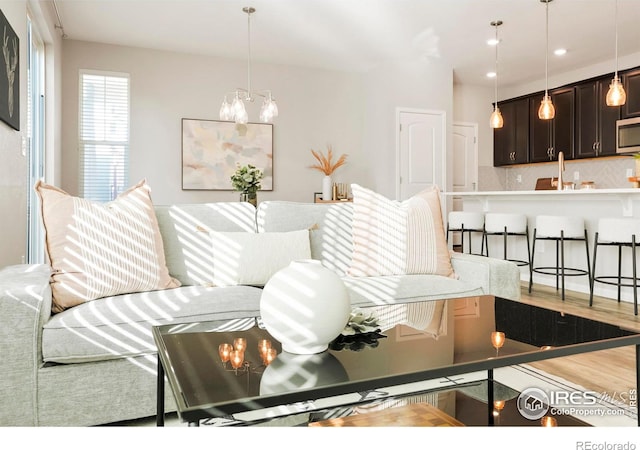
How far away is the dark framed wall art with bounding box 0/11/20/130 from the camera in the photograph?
2.62m

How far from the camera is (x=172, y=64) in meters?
6.10

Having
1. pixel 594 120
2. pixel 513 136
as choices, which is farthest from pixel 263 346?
pixel 513 136

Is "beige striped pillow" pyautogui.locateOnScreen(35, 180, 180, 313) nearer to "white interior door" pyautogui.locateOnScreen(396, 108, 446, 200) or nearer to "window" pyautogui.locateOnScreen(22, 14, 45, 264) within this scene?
"window" pyautogui.locateOnScreen(22, 14, 45, 264)

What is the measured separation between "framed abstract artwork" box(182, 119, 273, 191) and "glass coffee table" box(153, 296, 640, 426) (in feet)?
15.5

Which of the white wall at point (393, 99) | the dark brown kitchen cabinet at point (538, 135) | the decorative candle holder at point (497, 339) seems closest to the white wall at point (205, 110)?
the white wall at point (393, 99)

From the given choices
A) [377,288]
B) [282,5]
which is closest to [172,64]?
[282,5]

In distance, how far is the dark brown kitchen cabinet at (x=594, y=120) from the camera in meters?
6.22

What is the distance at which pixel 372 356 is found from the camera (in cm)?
128

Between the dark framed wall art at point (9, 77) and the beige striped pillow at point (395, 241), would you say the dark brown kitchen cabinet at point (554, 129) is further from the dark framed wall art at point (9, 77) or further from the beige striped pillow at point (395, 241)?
the dark framed wall art at point (9, 77)

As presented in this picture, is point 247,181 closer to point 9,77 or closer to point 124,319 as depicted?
point 9,77

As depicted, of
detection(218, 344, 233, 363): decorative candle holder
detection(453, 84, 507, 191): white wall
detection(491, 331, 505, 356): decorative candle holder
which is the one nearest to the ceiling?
detection(453, 84, 507, 191): white wall

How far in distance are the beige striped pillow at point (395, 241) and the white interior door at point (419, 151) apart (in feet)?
12.3

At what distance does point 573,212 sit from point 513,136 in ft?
10.1

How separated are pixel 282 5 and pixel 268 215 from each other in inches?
111
